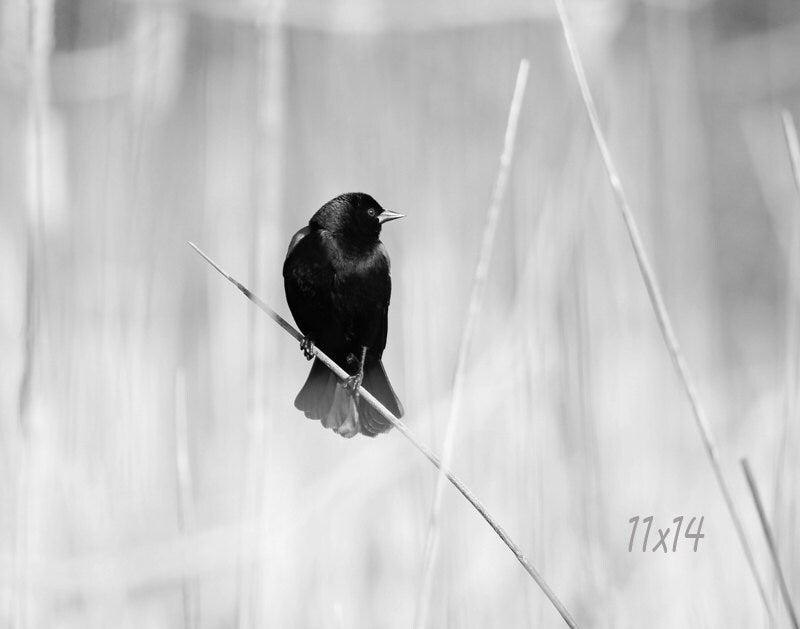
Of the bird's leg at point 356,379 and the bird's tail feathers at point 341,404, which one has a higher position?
the bird's leg at point 356,379

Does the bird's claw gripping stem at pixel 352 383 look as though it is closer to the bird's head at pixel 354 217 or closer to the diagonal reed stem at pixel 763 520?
the bird's head at pixel 354 217

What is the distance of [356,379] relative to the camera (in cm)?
99

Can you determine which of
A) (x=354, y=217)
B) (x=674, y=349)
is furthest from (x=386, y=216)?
(x=674, y=349)

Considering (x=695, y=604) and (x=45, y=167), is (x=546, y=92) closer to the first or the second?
(x=695, y=604)

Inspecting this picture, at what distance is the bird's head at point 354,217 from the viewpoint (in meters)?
1.18

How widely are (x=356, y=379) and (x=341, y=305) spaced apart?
139 millimetres

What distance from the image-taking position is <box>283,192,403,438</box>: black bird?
1029 millimetres

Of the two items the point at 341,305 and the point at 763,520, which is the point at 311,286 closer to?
the point at 341,305

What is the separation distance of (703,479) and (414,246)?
91cm

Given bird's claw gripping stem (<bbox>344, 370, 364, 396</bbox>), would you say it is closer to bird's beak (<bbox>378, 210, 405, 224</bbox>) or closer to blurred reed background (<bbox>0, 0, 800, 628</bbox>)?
blurred reed background (<bbox>0, 0, 800, 628</bbox>)

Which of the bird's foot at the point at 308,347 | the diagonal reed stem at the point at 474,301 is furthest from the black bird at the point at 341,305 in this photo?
the diagonal reed stem at the point at 474,301

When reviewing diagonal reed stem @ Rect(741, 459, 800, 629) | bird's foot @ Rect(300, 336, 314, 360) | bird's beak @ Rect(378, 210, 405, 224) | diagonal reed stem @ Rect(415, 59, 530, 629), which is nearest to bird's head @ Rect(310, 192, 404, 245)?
bird's beak @ Rect(378, 210, 405, 224)

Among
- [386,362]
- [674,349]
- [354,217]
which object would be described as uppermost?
[354,217]

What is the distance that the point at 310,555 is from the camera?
5.54ft
